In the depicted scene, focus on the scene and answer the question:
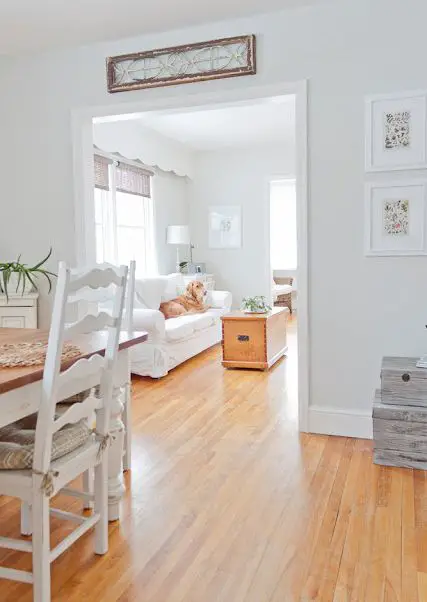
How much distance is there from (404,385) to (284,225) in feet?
26.3

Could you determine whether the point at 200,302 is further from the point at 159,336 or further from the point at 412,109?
the point at 412,109

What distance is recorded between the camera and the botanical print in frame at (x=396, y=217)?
3.22 meters

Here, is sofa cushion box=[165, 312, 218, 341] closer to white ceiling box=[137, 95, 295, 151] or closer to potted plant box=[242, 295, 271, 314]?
potted plant box=[242, 295, 271, 314]

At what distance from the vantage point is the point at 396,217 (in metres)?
3.24

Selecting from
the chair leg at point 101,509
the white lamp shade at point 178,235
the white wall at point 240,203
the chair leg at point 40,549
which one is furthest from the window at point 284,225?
the chair leg at point 40,549

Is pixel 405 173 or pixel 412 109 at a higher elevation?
pixel 412 109

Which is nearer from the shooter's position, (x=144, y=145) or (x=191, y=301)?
(x=191, y=301)

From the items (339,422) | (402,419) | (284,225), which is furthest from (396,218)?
(284,225)

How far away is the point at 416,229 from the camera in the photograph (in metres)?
3.21

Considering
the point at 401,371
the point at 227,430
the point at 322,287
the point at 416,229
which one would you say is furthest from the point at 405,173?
the point at 227,430

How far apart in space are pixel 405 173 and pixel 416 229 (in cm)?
33

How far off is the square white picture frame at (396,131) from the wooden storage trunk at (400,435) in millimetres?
1380

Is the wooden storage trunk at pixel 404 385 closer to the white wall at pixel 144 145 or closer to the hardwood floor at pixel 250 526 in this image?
the hardwood floor at pixel 250 526

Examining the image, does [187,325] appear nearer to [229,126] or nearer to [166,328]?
[166,328]
